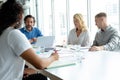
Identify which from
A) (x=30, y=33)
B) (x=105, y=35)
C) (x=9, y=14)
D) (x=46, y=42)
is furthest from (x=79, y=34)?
(x=9, y=14)

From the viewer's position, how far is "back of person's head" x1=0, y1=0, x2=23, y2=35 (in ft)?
5.08

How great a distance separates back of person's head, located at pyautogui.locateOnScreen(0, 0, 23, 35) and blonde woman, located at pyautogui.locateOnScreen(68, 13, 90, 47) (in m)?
2.23

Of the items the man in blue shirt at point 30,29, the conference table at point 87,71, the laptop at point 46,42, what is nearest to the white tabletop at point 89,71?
the conference table at point 87,71

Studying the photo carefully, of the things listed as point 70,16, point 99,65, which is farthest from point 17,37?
point 70,16

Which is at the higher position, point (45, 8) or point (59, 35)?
point (45, 8)

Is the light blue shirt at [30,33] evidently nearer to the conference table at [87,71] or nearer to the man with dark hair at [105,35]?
the man with dark hair at [105,35]

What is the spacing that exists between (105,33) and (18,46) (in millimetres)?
1990

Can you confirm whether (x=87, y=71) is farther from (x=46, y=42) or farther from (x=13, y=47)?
(x=46, y=42)

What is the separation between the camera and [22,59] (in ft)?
5.17

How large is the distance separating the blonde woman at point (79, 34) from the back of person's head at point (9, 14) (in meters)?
2.23

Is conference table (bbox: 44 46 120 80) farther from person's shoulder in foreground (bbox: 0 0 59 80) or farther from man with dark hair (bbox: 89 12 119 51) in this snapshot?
man with dark hair (bbox: 89 12 119 51)

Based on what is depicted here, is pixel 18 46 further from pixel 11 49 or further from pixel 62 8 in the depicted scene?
pixel 62 8

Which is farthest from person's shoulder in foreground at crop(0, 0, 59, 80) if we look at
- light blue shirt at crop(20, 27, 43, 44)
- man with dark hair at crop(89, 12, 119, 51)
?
light blue shirt at crop(20, 27, 43, 44)

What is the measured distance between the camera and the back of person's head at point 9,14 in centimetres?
155
